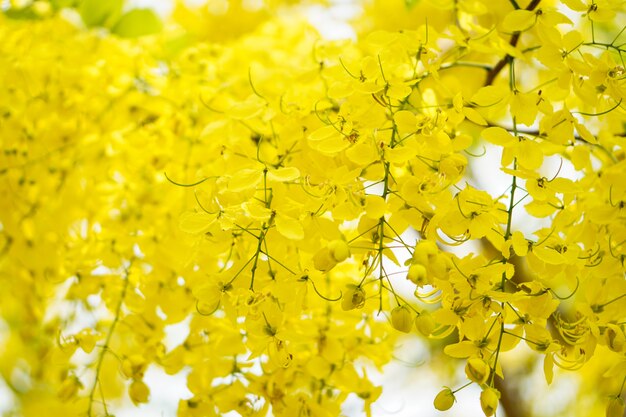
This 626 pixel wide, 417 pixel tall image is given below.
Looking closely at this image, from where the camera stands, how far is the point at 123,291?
105 centimetres

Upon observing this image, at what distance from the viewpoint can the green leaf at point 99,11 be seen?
4.25 feet

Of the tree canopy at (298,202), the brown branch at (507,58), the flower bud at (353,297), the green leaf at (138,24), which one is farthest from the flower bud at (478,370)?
the green leaf at (138,24)

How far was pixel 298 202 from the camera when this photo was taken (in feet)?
2.54

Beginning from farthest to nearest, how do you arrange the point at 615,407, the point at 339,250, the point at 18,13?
1. the point at 18,13
2. the point at 615,407
3. the point at 339,250

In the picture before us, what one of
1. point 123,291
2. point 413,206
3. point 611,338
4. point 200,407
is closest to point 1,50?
point 123,291

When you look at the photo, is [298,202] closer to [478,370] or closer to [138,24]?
[478,370]

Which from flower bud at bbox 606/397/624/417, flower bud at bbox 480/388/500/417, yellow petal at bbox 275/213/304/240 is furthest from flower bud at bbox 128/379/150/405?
flower bud at bbox 606/397/624/417

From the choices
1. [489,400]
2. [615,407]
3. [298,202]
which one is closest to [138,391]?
[298,202]

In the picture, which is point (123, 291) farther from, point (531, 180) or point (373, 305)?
point (531, 180)

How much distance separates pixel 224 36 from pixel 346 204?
55.6 inches

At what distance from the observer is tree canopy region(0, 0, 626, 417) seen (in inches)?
29.7

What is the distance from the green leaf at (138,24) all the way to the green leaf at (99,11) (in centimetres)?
2

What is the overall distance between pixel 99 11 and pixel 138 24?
74mm

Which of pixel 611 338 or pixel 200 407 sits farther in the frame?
pixel 200 407
